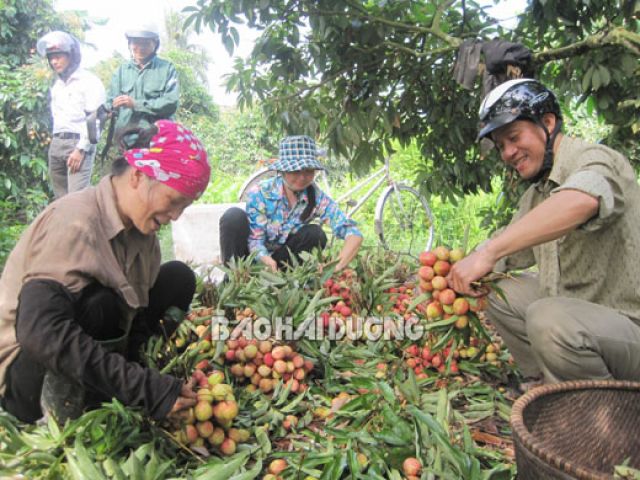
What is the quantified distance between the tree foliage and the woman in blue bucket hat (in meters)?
0.32

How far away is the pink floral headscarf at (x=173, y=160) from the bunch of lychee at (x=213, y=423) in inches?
25.3

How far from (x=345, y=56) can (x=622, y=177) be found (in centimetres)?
165

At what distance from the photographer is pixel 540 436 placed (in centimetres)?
153

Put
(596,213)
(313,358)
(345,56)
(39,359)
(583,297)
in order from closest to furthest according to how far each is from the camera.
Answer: (39,359)
(596,213)
(583,297)
(313,358)
(345,56)

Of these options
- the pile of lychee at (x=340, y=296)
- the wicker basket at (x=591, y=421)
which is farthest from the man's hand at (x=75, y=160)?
the wicker basket at (x=591, y=421)

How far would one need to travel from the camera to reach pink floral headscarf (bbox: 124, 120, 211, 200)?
1.67m

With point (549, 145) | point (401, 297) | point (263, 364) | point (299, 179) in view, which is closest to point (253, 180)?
point (299, 179)

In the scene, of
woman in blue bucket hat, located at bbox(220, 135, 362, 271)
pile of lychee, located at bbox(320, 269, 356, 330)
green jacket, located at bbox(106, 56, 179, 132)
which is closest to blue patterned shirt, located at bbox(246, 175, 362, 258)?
woman in blue bucket hat, located at bbox(220, 135, 362, 271)

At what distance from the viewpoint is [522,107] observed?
75.6 inches

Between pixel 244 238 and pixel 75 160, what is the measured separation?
1.83 metres

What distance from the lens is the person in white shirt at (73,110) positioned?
432cm

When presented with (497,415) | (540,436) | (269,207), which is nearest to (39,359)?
(540,436)

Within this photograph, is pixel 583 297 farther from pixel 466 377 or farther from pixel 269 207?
pixel 269 207

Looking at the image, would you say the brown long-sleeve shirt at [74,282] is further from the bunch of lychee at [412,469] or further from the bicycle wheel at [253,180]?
the bicycle wheel at [253,180]
